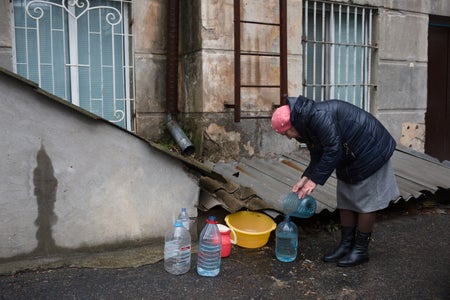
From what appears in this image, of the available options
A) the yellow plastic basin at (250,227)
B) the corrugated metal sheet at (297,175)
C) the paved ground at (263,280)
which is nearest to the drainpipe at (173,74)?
the corrugated metal sheet at (297,175)

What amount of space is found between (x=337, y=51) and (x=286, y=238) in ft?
11.8

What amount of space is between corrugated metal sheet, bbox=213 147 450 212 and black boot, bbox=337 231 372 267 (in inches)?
29.5

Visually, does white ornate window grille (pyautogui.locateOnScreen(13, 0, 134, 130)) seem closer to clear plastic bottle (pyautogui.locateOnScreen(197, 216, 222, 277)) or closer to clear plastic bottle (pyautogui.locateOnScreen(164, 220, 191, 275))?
clear plastic bottle (pyautogui.locateOnScreen(164, 220, 191, 275))

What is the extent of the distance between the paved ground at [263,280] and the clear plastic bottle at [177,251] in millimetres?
71

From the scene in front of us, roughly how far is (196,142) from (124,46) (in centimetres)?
156

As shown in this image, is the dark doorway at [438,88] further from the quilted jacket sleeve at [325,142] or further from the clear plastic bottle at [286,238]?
the quilted jacket sleeve at [325,142]

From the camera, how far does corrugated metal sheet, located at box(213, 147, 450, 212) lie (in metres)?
4.98

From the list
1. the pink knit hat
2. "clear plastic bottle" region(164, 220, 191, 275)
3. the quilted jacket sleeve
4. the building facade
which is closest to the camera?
the quilted jacket sleeve

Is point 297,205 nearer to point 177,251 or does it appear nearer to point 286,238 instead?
point 286,238

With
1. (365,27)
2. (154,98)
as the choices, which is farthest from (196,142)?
(365,27)

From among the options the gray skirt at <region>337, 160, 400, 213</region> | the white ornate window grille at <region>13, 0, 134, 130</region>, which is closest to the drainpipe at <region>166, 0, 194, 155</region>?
the white ornate window grille at <region>13, 0, 134, 130</region>

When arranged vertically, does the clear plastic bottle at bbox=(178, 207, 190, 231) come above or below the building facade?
below

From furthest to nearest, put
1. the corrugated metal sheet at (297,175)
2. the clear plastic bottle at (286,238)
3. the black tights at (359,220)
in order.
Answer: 1. the corrugated metal sheet at (297,175)
2. the clear plastic bottle at (286,238)
3. the black tights at (359,220)

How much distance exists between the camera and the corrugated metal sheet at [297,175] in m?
4.98
